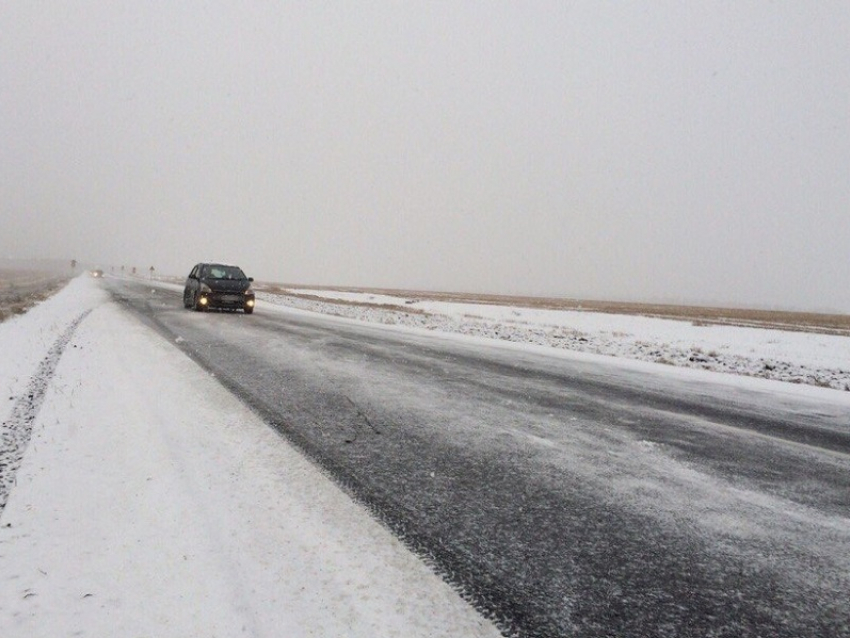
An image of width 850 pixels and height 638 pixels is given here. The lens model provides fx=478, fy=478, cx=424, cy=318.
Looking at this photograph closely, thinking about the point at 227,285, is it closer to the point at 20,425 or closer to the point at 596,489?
the point at 20,425

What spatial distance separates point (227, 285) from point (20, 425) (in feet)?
42.9

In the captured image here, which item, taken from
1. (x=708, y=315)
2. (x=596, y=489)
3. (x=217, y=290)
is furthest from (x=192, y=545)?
(x=708, y=315)

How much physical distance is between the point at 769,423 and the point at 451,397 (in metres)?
3.66

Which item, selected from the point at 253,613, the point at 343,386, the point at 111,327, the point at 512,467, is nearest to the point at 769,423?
the point at 512,467

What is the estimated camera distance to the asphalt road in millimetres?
2021

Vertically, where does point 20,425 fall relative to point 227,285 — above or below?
below

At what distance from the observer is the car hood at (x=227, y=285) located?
1600cm

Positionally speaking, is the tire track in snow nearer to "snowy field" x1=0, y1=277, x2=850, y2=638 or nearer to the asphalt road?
"snowy field" x1=0, y1=277, x2=850, y2=638

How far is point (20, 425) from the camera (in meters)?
3.87

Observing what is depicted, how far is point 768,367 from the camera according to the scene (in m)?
11.2

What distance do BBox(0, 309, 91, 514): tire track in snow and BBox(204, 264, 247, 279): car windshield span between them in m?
10.6

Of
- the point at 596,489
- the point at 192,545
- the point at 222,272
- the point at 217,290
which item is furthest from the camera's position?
the point at 222,272

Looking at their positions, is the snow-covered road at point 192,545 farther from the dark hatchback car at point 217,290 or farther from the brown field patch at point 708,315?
the brown field patch at point 708,315

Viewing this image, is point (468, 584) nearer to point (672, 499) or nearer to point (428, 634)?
point (428, 634)
